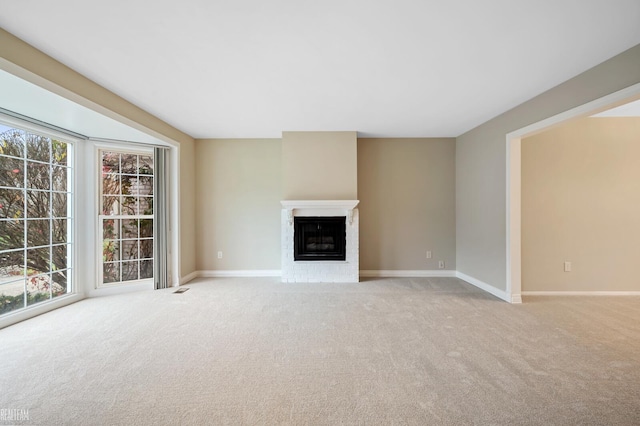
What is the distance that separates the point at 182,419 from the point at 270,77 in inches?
108

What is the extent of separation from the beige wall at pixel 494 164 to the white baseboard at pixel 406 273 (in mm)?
269

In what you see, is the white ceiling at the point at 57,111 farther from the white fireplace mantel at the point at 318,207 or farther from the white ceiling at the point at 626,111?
the white ceiling at the point at 626,111

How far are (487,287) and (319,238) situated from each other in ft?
8.79

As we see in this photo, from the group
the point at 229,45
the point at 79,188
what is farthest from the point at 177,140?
the point at 229,45

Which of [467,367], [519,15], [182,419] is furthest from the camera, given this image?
[467,367]

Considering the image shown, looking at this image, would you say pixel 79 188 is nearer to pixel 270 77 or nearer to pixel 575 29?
pixel 270 77

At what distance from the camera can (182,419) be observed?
4.87 feet

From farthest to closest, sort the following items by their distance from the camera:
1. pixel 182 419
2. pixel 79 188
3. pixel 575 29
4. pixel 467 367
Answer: pixel 79 188 < pixel 467 367 < pixel 575 29 < pixel 182 419

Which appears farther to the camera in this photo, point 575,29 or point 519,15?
point 575,29

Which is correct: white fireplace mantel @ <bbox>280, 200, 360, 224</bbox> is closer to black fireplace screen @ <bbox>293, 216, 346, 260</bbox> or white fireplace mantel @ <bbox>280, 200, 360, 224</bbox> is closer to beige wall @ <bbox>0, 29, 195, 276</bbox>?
black fireplace screen @ <bbox>293, 216, 346, 260</bbox>

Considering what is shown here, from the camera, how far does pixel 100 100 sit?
2.64 metres

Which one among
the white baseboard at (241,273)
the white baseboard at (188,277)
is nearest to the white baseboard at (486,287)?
the white baseboard at (241,273)

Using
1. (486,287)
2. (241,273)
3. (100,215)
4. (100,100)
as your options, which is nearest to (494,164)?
A: (486,287)

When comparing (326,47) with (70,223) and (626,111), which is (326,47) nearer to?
(70,223)
